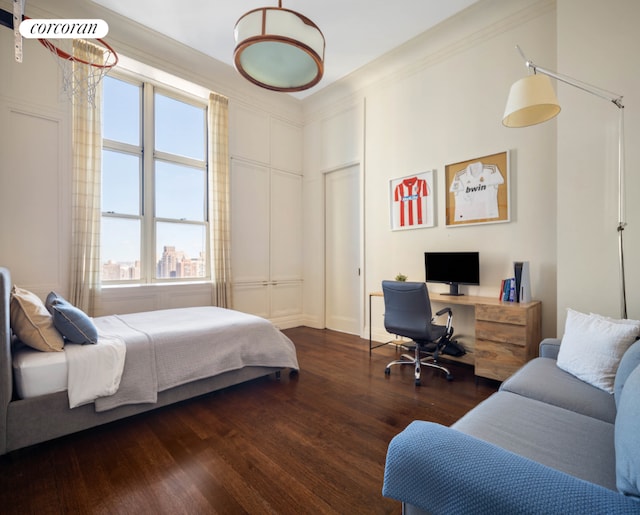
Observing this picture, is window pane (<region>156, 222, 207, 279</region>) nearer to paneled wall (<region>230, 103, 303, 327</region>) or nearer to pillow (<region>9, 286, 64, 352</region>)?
paneled wall (<region>230, 103, 303, 327</region>)

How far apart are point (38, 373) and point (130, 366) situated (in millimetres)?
470

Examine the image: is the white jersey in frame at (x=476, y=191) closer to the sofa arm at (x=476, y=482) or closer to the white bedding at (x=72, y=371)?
the sofa arm at (x=476, y=482)

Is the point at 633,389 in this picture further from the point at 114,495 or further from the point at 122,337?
the point at 122,337

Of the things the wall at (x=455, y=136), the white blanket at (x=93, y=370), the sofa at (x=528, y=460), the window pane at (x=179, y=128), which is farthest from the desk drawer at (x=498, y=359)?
the window pane at (x=179, y=128)

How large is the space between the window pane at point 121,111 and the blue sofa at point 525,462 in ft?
14.6

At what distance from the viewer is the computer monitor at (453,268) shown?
340 cm

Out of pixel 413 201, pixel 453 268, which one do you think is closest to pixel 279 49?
pixel 413 201

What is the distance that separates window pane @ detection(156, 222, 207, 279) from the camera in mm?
4195

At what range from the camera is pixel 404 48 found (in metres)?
3.94

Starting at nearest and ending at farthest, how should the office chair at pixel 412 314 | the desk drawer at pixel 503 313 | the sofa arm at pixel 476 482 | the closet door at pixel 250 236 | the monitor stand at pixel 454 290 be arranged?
the sofa arm at pixel 476 482 → the desk drawer at pixel 503 313 → the office chair at pixel 412 314 → the monitor stand at pixel 454 290 → the closet door at pixel 250 236

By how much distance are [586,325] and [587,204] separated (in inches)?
48.3

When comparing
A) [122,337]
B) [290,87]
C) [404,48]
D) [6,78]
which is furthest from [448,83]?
[6,78]

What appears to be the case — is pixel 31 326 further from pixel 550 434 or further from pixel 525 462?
pixel 550 434

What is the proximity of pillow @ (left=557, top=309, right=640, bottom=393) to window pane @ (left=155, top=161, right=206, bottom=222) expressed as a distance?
4.31 meters
